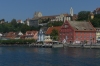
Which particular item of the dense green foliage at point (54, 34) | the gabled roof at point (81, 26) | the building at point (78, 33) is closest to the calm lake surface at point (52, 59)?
the building at point (78, 33)

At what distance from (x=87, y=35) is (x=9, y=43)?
32.2m

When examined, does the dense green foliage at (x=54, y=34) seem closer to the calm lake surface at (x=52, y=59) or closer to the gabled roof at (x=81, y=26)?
the gabled roof at (x=81, y=26)

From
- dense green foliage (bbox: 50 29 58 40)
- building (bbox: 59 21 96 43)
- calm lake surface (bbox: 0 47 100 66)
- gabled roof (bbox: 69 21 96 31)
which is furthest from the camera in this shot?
dense green foliage (bbox: 50 29 58 40)

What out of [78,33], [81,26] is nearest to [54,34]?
[81,26]

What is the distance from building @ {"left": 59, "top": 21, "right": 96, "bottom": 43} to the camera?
316 feet

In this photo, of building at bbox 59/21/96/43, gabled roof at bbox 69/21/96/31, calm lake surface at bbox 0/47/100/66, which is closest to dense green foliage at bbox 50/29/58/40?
building at bbox 59/21/96/43

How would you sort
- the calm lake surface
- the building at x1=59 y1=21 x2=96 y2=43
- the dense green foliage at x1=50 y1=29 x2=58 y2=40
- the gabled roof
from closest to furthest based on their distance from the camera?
the calm lake surface → the building at x1=59 y1=21 x2=96 y2=43 → the gabled roof → the dense green foliage at x1=50 y1=29 x2=58 y2=40

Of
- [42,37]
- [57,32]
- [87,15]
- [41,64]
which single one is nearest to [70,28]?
[57,32]

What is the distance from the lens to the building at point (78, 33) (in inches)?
3797

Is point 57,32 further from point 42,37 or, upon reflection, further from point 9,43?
point 9,43

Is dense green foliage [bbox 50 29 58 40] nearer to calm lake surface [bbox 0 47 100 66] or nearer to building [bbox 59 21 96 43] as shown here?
building [bbox 59 21 96 43]

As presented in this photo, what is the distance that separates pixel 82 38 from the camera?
97.0 meters

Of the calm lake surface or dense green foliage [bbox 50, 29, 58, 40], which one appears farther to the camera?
dense green foliage [bbox 50, 29, 58, 40]

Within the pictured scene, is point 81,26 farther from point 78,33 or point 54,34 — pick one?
point 54,34
